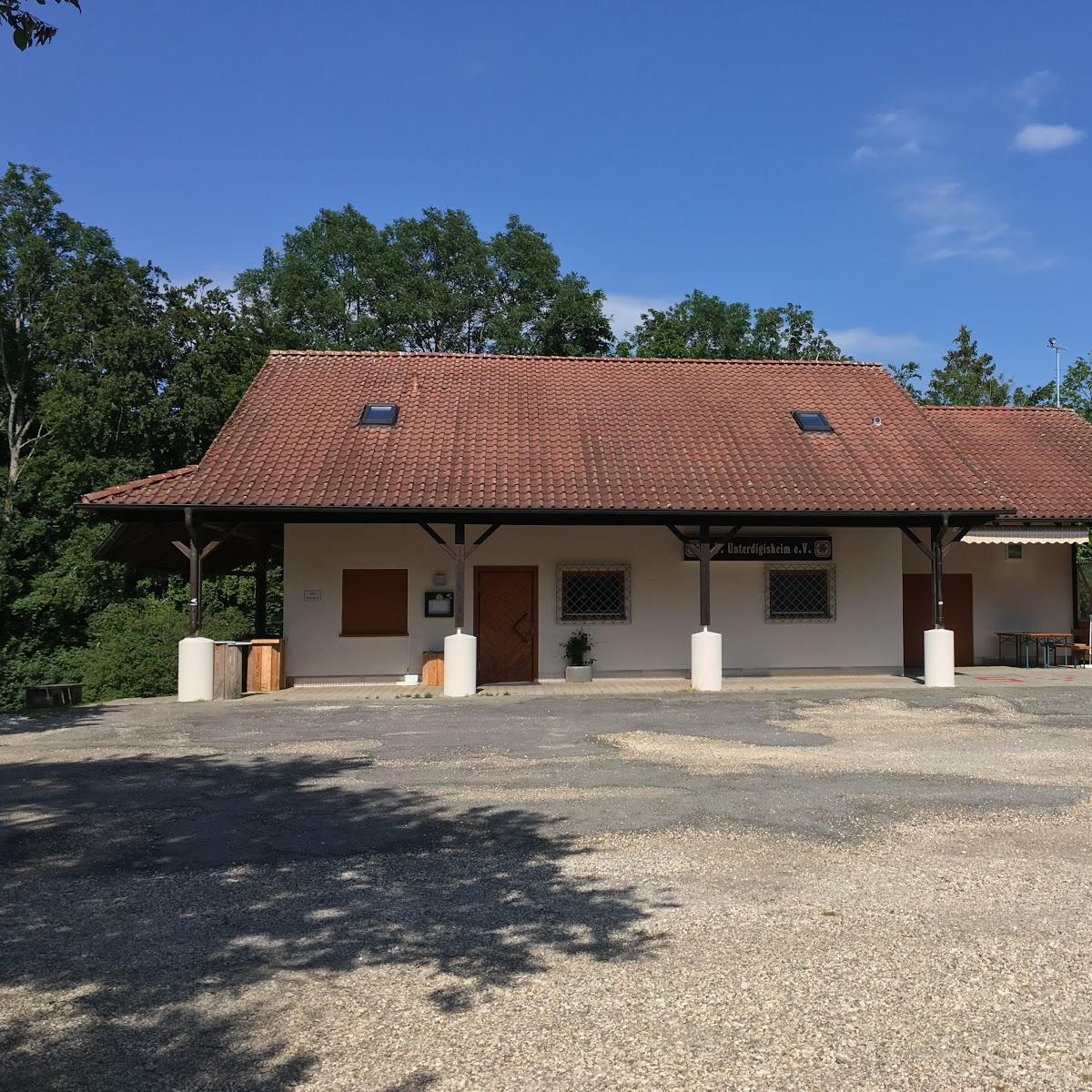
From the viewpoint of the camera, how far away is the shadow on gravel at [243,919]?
132 inches

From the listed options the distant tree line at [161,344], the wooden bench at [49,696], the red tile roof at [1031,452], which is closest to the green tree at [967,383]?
the distant tree line at [161,344]

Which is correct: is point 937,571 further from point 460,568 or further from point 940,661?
point 460,568

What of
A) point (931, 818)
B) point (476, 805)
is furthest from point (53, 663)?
point (931, 818)

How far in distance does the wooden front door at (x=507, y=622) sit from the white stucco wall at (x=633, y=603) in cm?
14

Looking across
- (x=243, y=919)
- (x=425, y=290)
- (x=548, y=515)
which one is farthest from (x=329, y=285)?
(x=243, y=919)

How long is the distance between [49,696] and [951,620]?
16071 millimetres

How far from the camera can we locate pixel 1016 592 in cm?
1867

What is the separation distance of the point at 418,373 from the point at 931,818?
14327mm

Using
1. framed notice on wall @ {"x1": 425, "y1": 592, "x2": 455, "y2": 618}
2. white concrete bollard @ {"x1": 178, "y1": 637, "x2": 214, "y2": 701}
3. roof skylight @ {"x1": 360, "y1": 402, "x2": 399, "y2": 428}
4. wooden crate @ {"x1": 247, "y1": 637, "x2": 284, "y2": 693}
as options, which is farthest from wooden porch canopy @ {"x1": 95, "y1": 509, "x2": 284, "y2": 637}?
framed notice on wall @ {"x1": 425, "y1": 592, "x2": 455, "y2": 618}

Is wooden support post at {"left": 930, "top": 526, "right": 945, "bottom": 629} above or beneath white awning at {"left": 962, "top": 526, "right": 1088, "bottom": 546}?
beneath

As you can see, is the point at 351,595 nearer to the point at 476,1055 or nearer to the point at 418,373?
the point at 418,373

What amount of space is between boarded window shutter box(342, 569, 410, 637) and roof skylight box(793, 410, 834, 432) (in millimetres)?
Answer: 7833

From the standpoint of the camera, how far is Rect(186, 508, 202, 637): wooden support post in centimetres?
1387

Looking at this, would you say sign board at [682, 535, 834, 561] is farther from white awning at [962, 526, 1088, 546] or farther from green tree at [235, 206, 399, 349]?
green tree at [235, 206, 399, 349]
